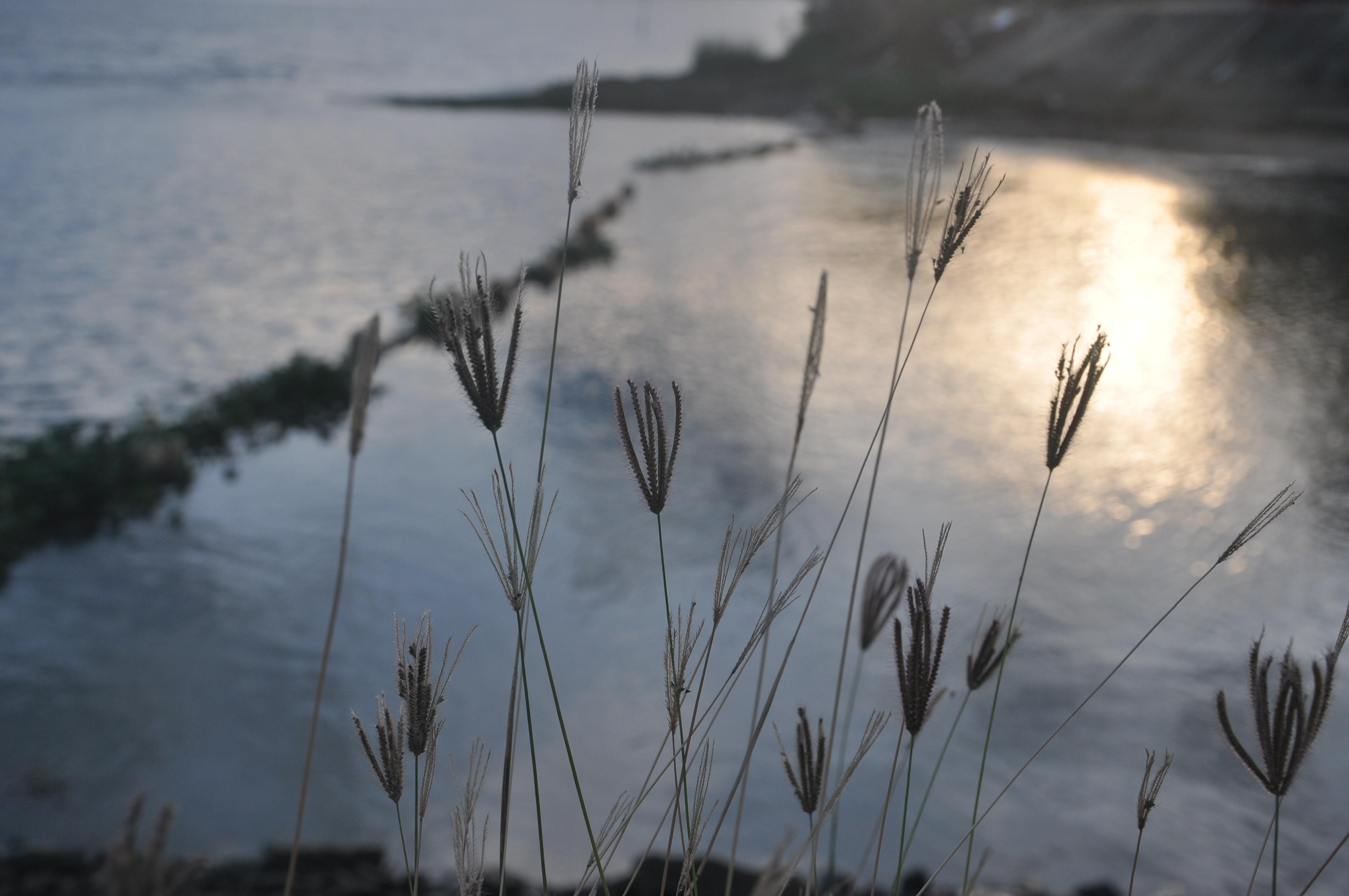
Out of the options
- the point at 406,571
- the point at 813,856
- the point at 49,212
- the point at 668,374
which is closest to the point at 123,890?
the point at 813,856

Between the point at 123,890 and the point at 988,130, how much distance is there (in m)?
12.2

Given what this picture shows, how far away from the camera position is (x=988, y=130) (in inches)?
426

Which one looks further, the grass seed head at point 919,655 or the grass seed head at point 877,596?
the grass seed head at point 877,596

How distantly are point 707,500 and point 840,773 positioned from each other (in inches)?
66.8

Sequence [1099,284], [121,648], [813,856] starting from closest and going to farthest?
[813,856], [121,648], [1099,284]

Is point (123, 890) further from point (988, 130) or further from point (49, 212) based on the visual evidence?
point (988, 130)

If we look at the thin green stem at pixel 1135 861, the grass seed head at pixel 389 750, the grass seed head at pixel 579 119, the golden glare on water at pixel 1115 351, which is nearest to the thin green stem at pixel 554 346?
the grass seed head at pixel 579 119

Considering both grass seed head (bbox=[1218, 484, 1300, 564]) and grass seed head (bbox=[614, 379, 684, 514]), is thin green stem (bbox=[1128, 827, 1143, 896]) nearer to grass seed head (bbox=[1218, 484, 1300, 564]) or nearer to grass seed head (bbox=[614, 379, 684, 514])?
grass seed head (bbox=[1218, 484, 1300, 564])

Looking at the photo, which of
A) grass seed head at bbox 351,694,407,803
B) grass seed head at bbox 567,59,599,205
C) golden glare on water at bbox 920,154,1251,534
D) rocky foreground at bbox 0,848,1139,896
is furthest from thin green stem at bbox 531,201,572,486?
golden glare on water at bbox 920,154,1251,534

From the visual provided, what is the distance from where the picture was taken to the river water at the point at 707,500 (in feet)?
6.13

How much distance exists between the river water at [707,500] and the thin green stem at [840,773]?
0.06 m

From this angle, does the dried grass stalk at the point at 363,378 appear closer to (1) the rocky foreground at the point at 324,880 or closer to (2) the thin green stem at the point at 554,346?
(2) the thin green stem at the point at 554,346

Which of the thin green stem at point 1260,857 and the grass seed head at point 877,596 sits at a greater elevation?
the grass seed head at point 877,596

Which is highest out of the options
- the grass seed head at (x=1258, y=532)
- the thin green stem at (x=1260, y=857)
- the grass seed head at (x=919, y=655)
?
the grass seed head at (x=1258, y=532)
